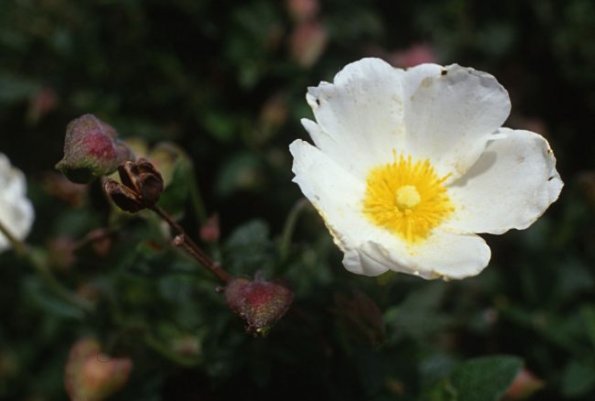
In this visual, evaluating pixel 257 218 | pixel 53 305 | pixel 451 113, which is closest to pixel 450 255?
pixel 451 113

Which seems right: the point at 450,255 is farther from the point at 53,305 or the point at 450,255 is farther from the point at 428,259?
the point at 53,305

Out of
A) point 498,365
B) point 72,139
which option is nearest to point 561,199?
point 498,365

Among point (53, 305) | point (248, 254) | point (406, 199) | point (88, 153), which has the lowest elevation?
point (53, 305)

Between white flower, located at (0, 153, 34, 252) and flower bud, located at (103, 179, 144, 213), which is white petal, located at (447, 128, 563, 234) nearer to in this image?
flower bud, located at (103, 179, 144, 213)

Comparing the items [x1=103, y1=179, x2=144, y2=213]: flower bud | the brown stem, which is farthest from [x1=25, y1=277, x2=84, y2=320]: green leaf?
[x1=103, y1=179, x2=144, y2=213]: flower bud

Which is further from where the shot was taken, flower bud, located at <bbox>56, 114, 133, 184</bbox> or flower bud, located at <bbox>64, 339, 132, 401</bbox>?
flower bud, located at <bbox>64, 339, 132, 401</bbox>

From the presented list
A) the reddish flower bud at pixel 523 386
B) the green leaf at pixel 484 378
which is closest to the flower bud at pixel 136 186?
the green leaf at pixel 484 378

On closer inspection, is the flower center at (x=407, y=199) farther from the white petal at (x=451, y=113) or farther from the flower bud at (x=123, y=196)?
the flower bud at (x=123, y=196)
